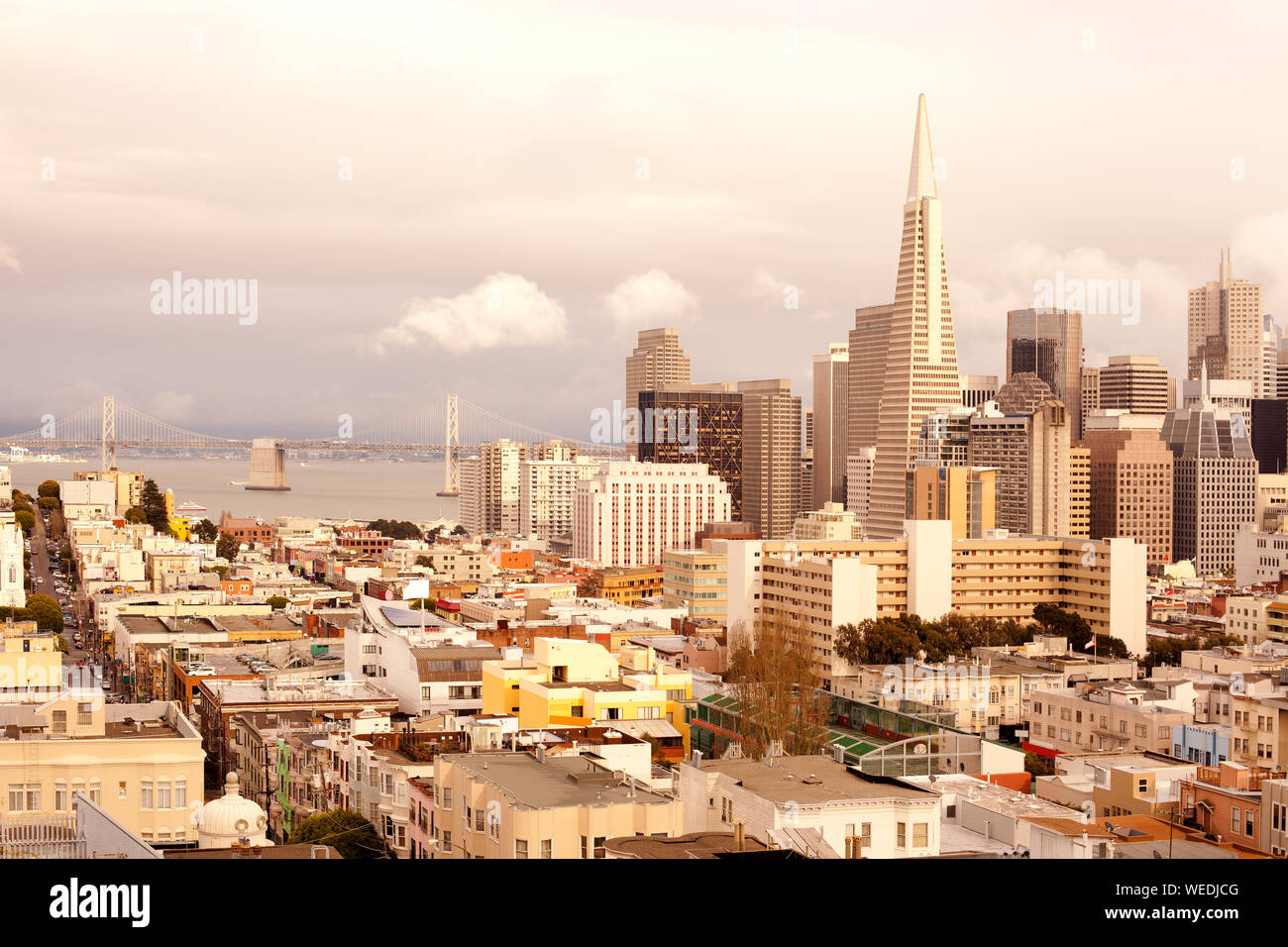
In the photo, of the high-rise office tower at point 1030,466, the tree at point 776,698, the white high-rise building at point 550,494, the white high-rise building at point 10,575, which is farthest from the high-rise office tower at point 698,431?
the tree at point 776,698

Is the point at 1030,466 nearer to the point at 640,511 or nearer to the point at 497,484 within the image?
the point at 640,511

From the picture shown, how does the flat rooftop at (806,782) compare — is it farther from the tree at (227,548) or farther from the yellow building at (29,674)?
the tree at (227,548)

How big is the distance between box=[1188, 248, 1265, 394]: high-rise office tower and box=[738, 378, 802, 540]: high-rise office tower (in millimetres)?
16219

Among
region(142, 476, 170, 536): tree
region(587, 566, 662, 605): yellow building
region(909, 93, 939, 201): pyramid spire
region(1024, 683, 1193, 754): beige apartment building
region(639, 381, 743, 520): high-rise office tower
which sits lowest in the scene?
region(587, 566, 662, 605): yellow building

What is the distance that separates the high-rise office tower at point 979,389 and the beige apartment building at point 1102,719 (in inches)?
1654

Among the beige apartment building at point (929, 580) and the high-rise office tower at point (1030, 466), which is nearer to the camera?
the beige apartment building at point (929, 580)

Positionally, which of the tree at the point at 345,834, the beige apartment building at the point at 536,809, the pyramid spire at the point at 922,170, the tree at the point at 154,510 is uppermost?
the pyramid spire at the point at 922,170

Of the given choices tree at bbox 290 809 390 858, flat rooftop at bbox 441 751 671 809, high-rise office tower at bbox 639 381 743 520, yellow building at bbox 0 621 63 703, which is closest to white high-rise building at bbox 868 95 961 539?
high-rise office tower at bbox 639 381 743 520

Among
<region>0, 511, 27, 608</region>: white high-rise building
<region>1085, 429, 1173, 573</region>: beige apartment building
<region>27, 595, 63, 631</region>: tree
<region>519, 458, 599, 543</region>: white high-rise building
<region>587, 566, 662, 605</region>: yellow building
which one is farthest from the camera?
<region>519, 458, 599, 543</region>: white high-rise building

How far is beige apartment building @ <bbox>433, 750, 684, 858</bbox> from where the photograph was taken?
5.14 metres

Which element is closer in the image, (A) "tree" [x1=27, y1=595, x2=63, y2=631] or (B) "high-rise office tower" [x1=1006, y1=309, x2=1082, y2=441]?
(A) "tree" [x1=27, y1=595, x2=63, y2=631]

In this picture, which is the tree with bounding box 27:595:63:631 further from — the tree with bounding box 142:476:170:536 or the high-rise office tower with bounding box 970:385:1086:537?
the high-rise office tower with bounding box 970:385:1086:537

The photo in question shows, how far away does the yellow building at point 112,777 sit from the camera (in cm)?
671
